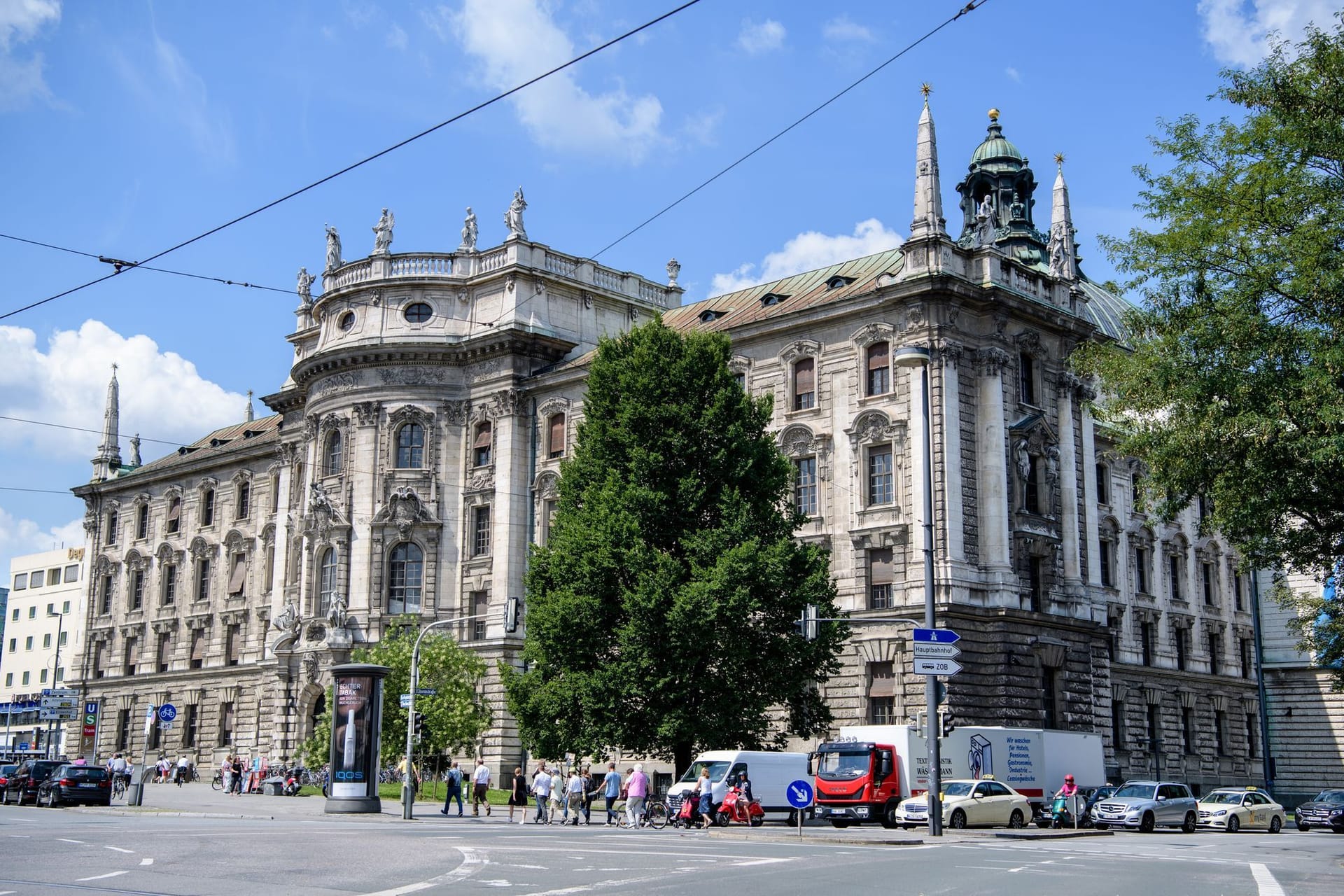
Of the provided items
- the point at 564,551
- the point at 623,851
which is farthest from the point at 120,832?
the point at 564,551

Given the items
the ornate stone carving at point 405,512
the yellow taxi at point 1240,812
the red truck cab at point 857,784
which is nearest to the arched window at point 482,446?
the ornate stone carving at point 405,512

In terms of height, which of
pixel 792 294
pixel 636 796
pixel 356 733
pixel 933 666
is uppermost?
pixel 792 294

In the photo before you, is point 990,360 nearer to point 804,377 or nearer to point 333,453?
point 804,377

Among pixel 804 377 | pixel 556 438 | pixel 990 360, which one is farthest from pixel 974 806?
pixel 556 438

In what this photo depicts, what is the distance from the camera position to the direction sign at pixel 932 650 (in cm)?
2948

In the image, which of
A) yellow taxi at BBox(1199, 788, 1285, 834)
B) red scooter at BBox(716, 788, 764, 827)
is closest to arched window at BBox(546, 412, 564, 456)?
red scooter at BBox(716, 788, 764, 827)

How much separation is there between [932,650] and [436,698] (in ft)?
87.6

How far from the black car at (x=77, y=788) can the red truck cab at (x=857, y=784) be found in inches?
816

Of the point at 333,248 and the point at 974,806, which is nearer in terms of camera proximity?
the point at 974,806

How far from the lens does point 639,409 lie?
42281 millimetres

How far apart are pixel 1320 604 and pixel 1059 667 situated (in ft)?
31.1

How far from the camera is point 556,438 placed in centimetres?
5819

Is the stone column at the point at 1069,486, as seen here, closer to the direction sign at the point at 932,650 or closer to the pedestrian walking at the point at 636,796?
the pedestrian walking at the point at 636,796

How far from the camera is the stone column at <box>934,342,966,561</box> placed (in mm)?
46156
